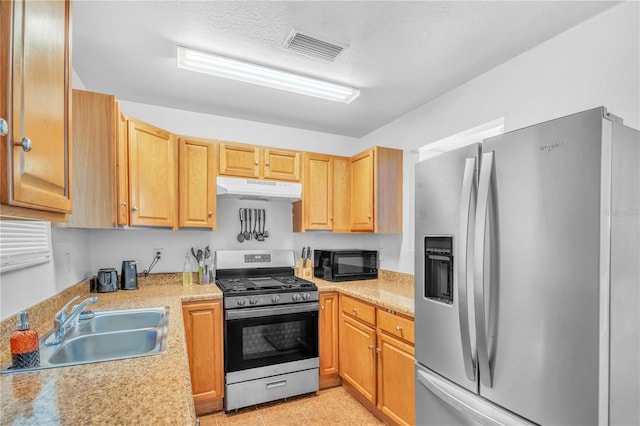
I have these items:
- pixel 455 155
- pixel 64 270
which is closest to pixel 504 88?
pixel 455 155

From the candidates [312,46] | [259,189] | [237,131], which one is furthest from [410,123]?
[237,131]

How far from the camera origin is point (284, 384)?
8.57 feet

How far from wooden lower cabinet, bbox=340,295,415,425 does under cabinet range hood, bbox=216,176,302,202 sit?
1042 mm

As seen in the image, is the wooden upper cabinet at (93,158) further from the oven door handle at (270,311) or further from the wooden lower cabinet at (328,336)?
the wooden lower cabinet at (328,336)

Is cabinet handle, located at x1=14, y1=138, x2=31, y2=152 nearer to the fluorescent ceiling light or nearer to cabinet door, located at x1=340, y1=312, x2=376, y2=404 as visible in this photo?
the fluorescent ceiling light

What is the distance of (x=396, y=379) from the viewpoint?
6.99 ft

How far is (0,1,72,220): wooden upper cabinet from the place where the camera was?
2.22 ft

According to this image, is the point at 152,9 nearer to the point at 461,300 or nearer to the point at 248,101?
the point at 248,101

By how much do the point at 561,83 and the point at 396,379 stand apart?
202cm

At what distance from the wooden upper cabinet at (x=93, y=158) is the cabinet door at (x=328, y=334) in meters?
1.73

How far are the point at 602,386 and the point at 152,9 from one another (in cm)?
241

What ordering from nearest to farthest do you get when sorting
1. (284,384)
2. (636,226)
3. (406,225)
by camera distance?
(636,226) → (284,384) → (406,225)

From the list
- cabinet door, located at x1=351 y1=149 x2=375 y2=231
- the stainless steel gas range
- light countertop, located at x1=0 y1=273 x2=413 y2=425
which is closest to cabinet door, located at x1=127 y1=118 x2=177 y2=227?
the stainless steel gas range

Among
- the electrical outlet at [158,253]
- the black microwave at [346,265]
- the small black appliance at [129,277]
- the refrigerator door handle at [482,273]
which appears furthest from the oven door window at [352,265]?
the refrigerator door handle at [482,273]
